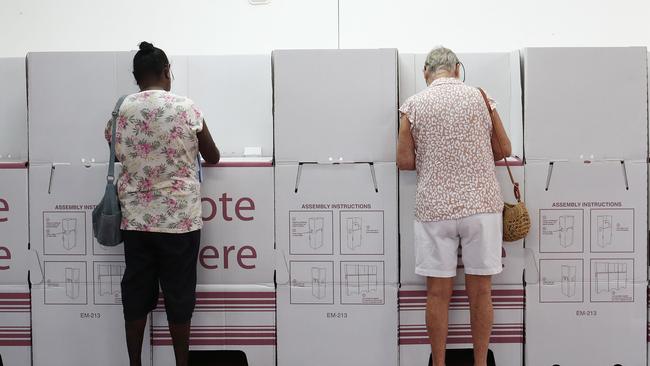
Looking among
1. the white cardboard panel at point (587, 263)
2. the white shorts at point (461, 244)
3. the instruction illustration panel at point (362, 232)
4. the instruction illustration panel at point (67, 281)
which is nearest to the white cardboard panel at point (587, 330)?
the white cardboard panel at point (587, 263)

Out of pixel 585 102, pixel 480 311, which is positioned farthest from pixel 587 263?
pixel 585 102

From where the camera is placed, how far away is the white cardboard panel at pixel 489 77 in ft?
9.61

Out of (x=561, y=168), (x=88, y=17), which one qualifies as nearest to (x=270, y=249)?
(x=561, y=168)

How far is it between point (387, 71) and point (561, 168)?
33.7 inches

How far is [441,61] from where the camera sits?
263 cm

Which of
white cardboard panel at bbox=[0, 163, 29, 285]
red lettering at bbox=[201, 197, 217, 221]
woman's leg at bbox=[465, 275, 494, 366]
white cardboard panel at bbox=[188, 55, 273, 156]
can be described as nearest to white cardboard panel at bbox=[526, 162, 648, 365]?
woman's leg at bbox=[465, 275, 494, 366]

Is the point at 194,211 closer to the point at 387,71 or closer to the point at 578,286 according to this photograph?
the point at 387,71

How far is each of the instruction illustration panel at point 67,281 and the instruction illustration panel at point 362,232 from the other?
1.15 metres

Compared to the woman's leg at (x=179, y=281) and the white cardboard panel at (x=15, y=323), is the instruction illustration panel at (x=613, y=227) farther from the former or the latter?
the white cardboard panel at (x=15, y=323)

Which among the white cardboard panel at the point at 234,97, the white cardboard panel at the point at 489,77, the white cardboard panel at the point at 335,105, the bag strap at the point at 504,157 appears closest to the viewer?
the bag strap at the point at 504,157

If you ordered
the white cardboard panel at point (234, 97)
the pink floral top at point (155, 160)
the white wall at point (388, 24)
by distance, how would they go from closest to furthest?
the pink floral top at point (155, 160) < the white cardboard panel at point (234, 97) < the white wall at point (388, 24)

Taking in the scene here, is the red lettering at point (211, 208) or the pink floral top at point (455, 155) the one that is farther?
the red lettering at point (211, 208)

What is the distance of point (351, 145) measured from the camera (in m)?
2.79

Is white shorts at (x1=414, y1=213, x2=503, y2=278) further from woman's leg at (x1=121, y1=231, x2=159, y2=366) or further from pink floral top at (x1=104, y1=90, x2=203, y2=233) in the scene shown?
woman's leg at (x1=121, y1=231, x2=159, y2=366)
